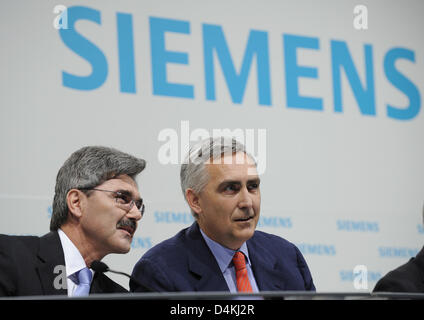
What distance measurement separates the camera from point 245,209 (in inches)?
106

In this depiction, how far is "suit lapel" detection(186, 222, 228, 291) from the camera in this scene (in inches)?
97.7

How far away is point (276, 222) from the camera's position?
3.42 m

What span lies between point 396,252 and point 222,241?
1.42m

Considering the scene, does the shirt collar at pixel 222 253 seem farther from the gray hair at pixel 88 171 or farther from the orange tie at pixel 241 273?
the gray hair at pixel 88 171

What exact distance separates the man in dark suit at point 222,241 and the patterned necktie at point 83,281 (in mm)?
177

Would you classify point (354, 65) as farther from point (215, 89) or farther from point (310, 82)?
point (215, 89)

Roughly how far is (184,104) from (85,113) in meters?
0.51

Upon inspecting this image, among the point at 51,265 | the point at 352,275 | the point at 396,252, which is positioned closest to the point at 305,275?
the point at 352,275

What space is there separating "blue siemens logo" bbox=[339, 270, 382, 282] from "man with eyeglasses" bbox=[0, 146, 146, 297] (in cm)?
127

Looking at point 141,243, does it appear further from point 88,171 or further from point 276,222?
point 276,222

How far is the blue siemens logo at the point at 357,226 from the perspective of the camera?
357 centimetres

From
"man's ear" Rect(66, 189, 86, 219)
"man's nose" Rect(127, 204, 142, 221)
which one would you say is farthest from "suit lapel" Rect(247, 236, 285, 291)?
"man's ear" Rect(66, 189, 86, 219)

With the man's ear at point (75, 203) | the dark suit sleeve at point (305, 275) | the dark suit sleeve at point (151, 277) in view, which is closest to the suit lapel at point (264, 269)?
the dark suit sleeve at point (305, 275)
